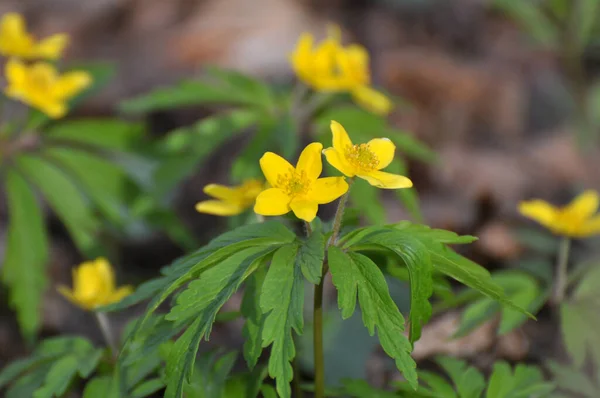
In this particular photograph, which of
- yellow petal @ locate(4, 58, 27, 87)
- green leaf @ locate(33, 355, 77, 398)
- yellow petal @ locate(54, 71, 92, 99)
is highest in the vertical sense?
yellow petal @ locate(4, 58, 27, 87)

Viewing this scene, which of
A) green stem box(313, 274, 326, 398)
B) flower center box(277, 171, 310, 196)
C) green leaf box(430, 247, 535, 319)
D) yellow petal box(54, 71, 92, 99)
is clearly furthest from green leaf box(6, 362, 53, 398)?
yellow petal box(54, 71, 92, 99)

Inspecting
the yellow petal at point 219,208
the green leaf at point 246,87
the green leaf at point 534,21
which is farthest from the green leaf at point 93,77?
the green leaf at point 534,21

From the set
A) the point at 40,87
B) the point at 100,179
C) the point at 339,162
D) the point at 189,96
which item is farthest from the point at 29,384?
the point at 189,96

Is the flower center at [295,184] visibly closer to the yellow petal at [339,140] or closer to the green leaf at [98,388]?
the yellow petal at [339,140]

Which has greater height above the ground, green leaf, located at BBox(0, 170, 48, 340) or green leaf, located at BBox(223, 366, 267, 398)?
green leaf, located at BBox(223, 366, 267, 398)

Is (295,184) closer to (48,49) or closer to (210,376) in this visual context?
(210,376)

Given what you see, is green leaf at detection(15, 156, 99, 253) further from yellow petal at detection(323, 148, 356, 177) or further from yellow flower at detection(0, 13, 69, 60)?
yellow petal at detection(323, 148, 356, 177)

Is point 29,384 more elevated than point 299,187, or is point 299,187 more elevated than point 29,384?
point 299,187

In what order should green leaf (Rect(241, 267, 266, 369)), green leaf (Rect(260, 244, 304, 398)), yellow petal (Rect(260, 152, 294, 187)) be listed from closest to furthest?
green leaf (Rect(260, 244, 304, 398)) < green leaf (Rect(241, 267, 266, 369)) < yellow petal (Rect(260, 152, 294, 187))

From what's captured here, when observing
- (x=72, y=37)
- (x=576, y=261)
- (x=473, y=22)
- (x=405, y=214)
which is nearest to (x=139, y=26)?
(x=72, y=37)
